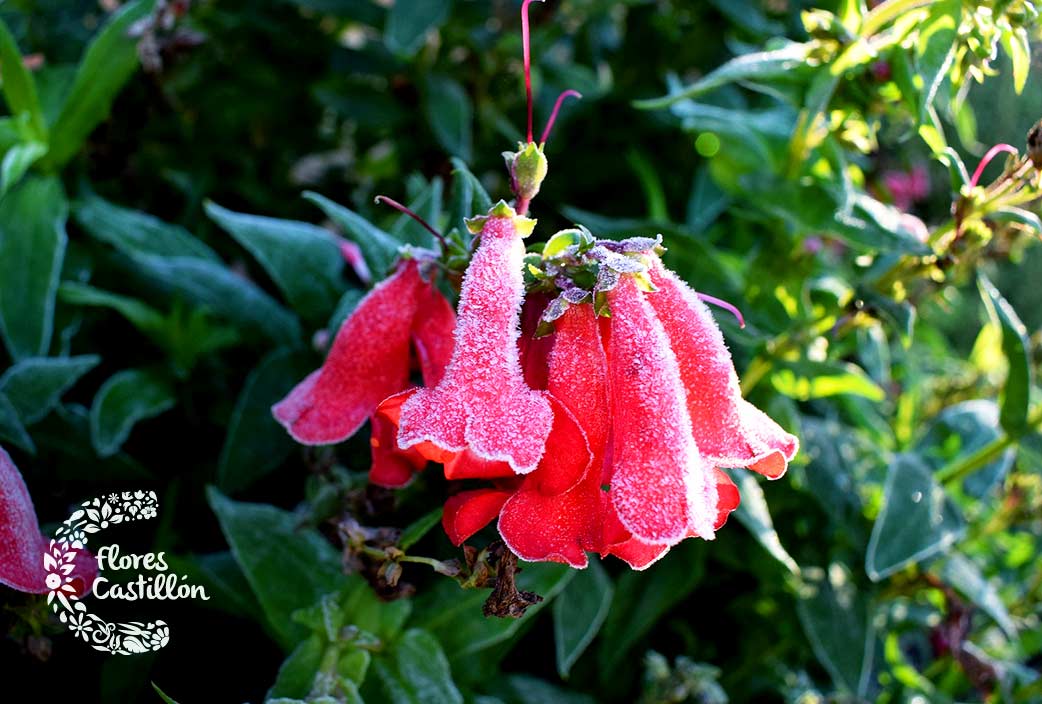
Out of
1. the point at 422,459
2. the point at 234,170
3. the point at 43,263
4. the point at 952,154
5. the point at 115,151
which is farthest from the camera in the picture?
the point at 234,170

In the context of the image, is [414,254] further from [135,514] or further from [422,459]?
[135,514]

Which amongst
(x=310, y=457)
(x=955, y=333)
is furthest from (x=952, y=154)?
(x=955, y=333)

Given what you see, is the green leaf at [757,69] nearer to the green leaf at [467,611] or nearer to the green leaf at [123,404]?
the green leaf at [467,611]

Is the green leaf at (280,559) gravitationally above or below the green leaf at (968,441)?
above

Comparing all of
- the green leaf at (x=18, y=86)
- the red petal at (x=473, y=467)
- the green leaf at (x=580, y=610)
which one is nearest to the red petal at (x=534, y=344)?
the red petal at (x=473, y=467)

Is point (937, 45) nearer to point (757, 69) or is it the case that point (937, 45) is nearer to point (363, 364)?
point (757, 69)

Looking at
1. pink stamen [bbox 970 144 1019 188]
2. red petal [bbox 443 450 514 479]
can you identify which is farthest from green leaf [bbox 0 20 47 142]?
pink stamen [bbox 970 144 1019 188]

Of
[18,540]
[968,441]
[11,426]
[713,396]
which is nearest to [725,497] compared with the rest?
[713,396]
